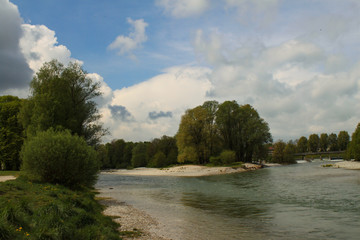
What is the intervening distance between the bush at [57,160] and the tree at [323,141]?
182m

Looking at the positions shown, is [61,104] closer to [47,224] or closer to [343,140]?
[47,224]

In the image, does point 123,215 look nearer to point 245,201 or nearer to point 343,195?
point 245,201

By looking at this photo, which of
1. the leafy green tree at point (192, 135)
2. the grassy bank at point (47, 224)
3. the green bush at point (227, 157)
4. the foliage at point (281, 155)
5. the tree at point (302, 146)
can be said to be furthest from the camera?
the tree at point (302, 146)

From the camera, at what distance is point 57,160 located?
22250 mm

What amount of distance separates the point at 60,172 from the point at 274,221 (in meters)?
16.5

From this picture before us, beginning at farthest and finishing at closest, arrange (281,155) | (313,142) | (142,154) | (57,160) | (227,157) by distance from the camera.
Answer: (313,142), (142,154), (281,155), (227,157), (57,160)

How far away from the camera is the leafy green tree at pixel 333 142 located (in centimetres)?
17615

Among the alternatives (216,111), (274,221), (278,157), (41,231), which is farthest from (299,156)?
(41,231)

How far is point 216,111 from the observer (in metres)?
84.2

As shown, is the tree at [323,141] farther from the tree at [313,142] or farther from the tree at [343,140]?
the tree at [343,140]

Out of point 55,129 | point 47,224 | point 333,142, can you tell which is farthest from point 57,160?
point 333,142

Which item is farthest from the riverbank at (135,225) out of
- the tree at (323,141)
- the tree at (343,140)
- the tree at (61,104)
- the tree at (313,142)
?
the tree at (323,141)

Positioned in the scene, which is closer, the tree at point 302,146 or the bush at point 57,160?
the bush at point 57,160

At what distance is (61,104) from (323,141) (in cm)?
17905
